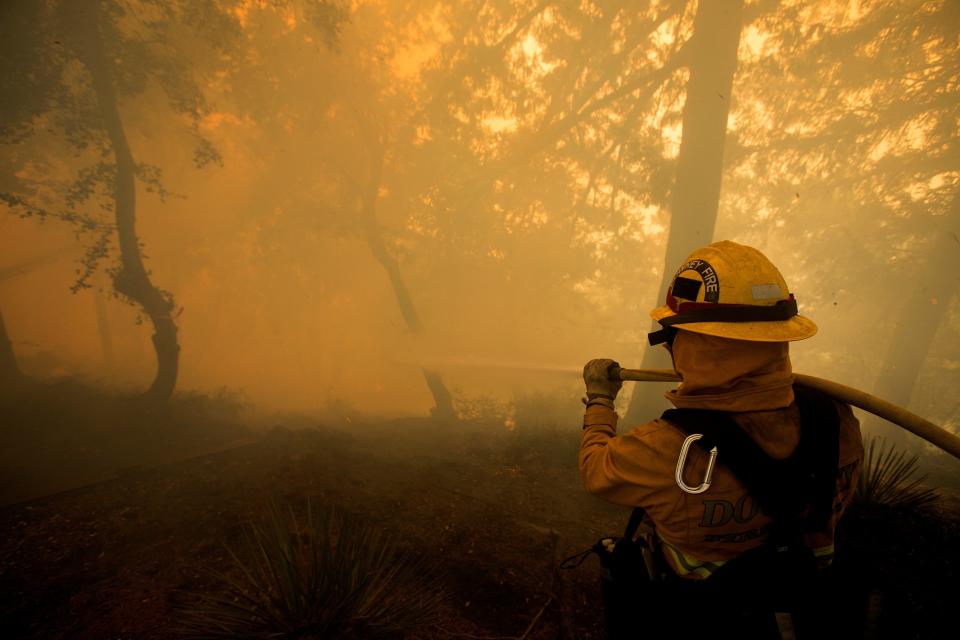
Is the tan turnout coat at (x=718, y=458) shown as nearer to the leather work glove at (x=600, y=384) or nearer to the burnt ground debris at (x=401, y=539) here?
the leather work glove at (x=600, y=384)

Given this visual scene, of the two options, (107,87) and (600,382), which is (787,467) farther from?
(107,87)

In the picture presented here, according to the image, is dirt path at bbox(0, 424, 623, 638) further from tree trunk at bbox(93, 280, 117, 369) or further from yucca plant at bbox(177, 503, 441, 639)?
tree trunk at bbox(93, 280, 117, 369)

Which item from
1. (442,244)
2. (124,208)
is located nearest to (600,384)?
(124,208)

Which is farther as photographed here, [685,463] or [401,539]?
[401,539]

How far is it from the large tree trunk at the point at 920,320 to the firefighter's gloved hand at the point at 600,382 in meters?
15.1

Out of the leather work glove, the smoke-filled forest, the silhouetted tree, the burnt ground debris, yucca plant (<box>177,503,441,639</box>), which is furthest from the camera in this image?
the silhouetted tree

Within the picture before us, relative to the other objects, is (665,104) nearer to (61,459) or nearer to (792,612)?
(792,612)

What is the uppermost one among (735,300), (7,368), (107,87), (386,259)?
(107,87)

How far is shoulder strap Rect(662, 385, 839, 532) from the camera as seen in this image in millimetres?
1307

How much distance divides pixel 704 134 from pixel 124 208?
522 inches

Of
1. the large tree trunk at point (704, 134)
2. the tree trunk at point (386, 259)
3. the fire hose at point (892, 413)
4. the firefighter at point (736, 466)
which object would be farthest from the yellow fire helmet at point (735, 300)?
the tree trunk at point (386, 259)

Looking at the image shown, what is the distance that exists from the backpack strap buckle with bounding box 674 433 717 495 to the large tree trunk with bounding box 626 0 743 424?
6.34 meters

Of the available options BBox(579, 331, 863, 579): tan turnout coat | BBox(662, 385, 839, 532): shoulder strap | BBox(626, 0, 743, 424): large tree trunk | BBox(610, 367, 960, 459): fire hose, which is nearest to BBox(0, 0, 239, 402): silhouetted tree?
BBox(626, 0, 743, 424): large tree trunk

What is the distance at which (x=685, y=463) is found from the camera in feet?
4.49
